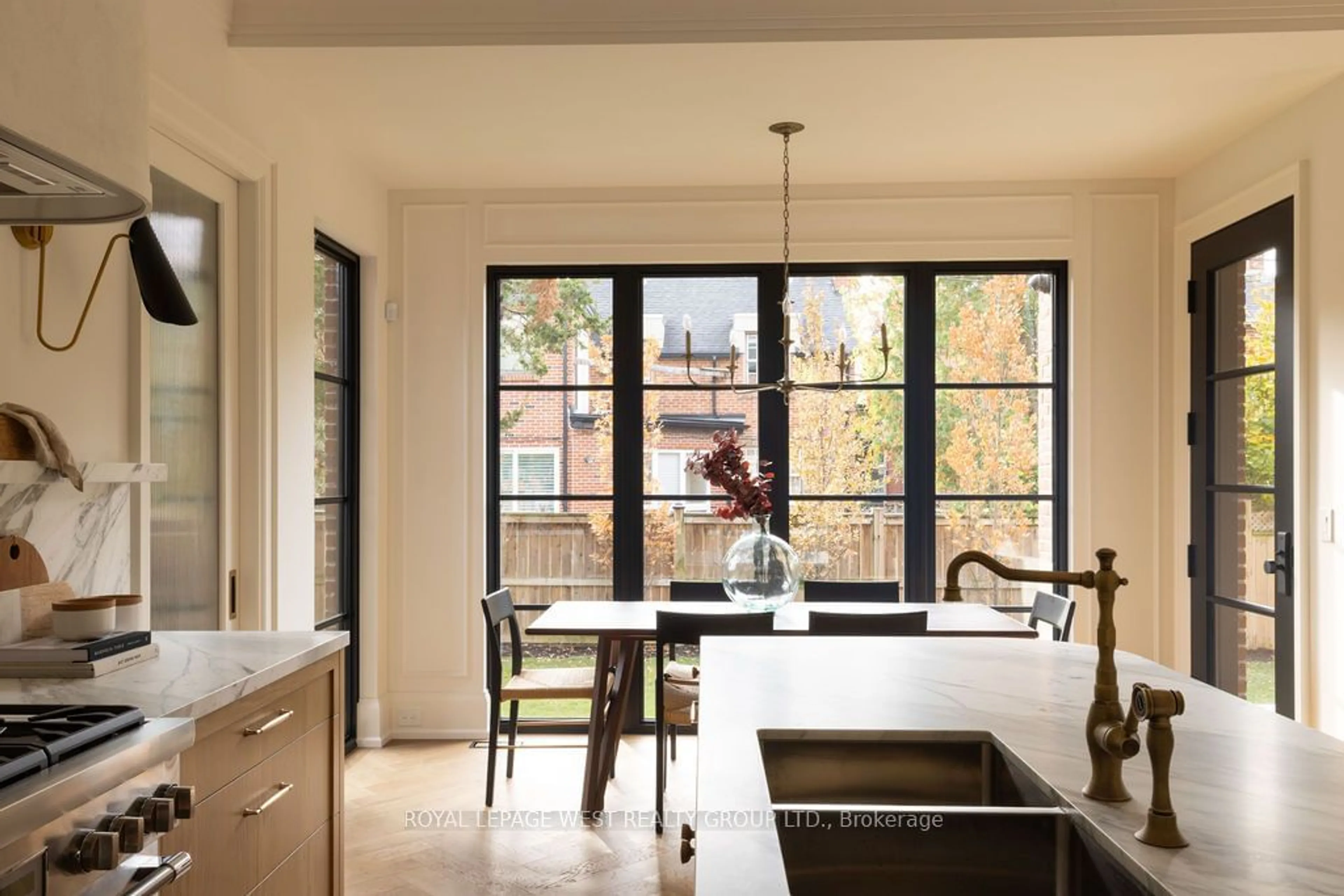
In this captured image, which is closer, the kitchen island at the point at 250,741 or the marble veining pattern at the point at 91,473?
the kitchen island at the point at 250,741

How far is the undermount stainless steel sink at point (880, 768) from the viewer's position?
1.51 metres

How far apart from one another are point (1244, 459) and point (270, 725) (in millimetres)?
3762

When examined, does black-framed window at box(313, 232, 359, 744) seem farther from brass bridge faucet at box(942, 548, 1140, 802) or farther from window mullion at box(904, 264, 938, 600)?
brass bridge faucet at box(942, 548, 1140, 802)

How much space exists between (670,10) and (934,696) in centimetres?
229

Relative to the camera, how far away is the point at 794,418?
5.02 meters

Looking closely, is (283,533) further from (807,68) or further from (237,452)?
(807,68)

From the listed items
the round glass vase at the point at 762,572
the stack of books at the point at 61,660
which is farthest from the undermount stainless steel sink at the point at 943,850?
the round glass vase at the point at 762,572

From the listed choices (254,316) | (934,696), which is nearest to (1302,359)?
(934,696)

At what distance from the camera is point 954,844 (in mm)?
1262

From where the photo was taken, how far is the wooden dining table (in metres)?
3.66

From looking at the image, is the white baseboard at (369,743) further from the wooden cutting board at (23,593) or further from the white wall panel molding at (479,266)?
the wooden cutting board at (23,593)

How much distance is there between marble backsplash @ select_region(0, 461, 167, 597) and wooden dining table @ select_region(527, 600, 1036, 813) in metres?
1.44

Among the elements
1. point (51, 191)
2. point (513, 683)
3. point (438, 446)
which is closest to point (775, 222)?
point (438, 446)

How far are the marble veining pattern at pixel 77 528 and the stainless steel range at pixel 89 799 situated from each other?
0.71 m
